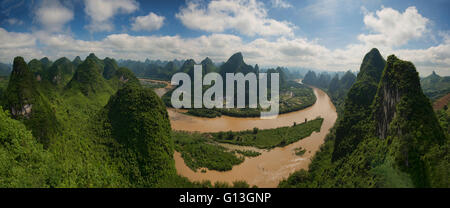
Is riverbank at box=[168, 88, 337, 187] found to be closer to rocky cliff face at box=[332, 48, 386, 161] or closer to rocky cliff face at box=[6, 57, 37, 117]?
rocky cliff face at box=[332, 48, 386, 161]

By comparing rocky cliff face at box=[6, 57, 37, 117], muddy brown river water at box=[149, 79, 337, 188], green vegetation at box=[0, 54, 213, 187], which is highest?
rocky cliff face at box=[6, 57, 37, 117]

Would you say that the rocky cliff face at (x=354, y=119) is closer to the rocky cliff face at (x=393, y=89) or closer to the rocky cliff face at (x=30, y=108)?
the rocky cliff face at (x=393, y=89)

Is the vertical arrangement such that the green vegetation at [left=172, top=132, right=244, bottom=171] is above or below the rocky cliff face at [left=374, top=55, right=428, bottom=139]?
below

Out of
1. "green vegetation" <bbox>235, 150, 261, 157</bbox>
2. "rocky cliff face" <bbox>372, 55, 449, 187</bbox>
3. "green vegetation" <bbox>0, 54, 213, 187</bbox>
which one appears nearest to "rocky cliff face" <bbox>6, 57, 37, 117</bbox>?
"green vegetation" <bbox>0, 54, 213, 187</bbox>

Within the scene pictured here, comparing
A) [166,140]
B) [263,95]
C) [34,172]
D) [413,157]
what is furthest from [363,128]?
[263,95]

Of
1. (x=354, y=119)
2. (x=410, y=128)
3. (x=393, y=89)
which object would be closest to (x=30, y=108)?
(x=410, y=128)
